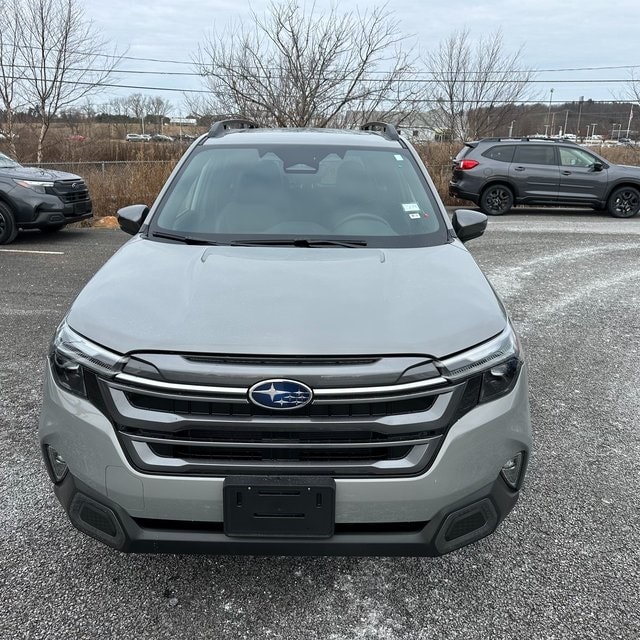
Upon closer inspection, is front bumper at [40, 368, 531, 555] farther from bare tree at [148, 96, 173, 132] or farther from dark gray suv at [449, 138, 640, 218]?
bare tree at [148, 96, 173, 132]

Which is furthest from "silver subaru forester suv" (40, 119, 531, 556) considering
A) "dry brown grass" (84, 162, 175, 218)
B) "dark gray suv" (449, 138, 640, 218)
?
"dark gray suv" (449, 138, 640, 218)

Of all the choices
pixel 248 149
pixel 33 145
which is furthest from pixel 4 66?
pixel 248 149

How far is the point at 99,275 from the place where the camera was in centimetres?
260

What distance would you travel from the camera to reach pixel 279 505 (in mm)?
1874

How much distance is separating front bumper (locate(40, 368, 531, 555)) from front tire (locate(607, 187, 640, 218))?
1430 cm

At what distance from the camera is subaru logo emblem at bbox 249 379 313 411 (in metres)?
1.85

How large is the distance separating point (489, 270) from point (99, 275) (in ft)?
22.1

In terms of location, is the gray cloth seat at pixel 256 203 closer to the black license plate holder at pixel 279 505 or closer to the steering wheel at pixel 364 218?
the steering wheel at pixel 364 218

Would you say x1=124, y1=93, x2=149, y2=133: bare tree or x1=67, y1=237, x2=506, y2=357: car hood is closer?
x1=67, y1=237, x2=506, y2=357: car hood

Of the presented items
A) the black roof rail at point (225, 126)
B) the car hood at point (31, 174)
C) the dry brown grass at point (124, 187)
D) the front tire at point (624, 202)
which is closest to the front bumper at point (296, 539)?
the black roof rail at point (225, 126)

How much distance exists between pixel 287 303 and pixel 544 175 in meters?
13.6

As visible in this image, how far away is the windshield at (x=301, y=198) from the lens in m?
3.05

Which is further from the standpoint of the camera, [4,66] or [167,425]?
[4,66]

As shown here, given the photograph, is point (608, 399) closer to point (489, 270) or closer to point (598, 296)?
point (598, 296)
